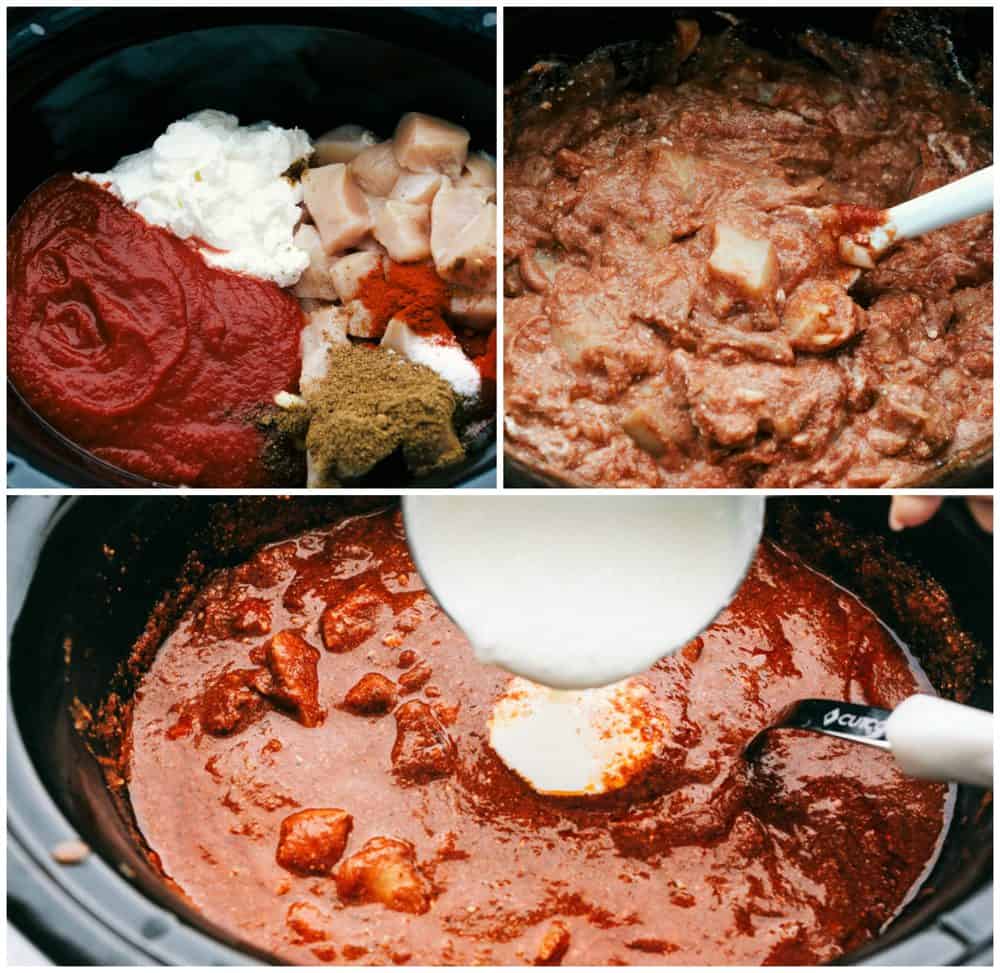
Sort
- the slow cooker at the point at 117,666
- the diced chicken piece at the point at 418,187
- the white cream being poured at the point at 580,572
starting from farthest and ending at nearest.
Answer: the diced chicken piece at the point at 418,187 → the white cream being poured at the point at 580,572 → the slow cooker at the point at 117,666

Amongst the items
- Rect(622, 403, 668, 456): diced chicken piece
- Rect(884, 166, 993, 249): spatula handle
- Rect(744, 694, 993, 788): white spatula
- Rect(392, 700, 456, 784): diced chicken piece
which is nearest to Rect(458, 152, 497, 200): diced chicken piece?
Rect(622, 403, 668, 456): diced chicken piece

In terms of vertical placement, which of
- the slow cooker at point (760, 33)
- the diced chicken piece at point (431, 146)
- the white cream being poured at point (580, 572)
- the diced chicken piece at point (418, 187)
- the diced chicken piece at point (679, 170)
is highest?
the slow cooker at point (760, 33)

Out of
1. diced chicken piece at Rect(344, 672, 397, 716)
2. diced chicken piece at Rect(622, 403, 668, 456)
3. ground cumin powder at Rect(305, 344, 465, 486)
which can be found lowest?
diced chicken piece at Rect(344, 672, 397, 716)

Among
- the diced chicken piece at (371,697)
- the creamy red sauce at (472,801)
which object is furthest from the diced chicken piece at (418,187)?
the diced chicken piece at (371,697)

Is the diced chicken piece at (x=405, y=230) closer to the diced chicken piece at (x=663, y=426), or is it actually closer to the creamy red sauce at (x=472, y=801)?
the diced chicken piece at (x=663, y=426)

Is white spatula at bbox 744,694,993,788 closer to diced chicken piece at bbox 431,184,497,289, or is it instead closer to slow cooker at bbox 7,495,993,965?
slow cooker at bbox 7,495,993,965

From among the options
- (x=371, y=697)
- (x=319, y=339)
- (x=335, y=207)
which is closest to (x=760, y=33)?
(x=335, y=207)

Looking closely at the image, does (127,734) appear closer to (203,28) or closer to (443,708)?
(443,708)

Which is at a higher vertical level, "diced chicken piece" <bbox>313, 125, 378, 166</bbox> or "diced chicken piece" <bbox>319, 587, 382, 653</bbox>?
"diced chicken piece" <bbox>313, 125, 378, 166</bbox>
